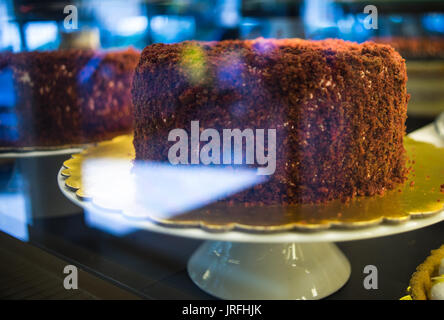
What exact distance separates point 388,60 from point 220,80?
0.39 meters

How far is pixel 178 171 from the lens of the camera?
84 centimetres

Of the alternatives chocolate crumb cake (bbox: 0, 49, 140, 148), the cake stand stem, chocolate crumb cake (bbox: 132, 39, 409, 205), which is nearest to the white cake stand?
the cake stand stem

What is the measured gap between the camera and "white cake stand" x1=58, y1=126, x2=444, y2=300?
0.67 m

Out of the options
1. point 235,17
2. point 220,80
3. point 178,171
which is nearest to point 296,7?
point 235,17

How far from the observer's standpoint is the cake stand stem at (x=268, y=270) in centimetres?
78

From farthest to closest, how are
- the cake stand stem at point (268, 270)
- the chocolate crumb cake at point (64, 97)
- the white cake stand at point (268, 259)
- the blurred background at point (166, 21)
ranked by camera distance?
the chocolate crumb cake at point (64, 97) → the blurred background at point (166, 21) → the cake stand stem at point (268, 270) → the white cake stand at point (268, 259)

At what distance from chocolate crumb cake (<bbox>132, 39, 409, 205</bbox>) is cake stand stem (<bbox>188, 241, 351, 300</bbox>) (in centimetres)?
16

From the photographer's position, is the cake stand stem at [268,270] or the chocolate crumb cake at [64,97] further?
the chocolate crumb cake at [64,97]

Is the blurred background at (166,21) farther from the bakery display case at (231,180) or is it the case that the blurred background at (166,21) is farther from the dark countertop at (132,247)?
the dark countertop at (132,247)

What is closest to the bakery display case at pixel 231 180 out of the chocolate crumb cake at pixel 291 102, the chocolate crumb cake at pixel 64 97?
the chocolate crumb cake at pixel 291 102

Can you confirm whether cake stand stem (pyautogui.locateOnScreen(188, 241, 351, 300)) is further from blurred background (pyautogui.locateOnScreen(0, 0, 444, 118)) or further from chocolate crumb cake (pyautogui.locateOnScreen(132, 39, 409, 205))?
blurred background (pyautogui.locateOnScreen(0, 0, 444, 118))

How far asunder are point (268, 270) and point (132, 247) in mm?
290

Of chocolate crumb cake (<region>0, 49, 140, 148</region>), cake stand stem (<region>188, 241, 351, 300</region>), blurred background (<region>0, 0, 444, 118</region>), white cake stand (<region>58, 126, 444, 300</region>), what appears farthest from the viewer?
chocolate crumb cake (<region>0, 49, 140, 148</region>)
